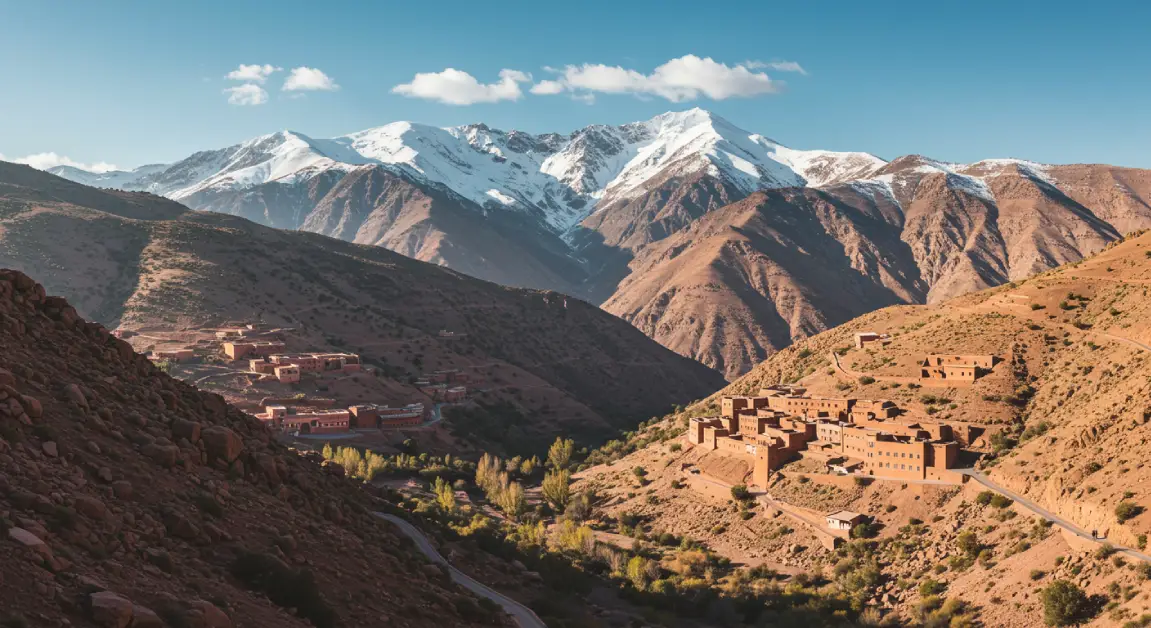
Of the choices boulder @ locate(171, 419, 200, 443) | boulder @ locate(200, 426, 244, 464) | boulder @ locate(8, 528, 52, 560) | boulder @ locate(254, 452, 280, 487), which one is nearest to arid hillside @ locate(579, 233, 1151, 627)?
boulder @ locate(254, 452, 280, 487)

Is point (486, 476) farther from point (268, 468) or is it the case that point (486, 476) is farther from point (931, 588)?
point (268, 468)

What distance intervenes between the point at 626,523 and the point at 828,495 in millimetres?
12179

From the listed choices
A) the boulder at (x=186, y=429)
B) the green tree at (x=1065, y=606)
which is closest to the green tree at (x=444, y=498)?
the green tree at (x=1065, y=606)

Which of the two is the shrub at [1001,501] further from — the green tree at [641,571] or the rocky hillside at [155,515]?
the rocky hillside at [155,515]

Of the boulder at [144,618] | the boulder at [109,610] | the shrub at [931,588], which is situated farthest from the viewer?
the shrub at [931,588]

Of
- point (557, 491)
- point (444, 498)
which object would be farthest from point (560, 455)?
point (444, 498)

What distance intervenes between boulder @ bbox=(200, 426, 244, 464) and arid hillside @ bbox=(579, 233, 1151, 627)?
26.4 m

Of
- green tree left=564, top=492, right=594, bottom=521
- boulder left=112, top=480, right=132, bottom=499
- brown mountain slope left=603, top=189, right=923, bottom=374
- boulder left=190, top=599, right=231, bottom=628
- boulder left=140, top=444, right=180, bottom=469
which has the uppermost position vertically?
brown mountain slope left=603, top=189, right=923, bottom=374

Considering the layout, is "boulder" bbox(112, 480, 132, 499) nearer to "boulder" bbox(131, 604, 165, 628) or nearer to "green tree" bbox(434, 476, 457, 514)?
"boulder" bbox(131, 604, 165, 628)

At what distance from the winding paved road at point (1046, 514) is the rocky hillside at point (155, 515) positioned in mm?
23694

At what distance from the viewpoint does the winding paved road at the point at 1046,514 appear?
30.6 m

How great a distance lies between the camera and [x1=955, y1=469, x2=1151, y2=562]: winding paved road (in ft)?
100

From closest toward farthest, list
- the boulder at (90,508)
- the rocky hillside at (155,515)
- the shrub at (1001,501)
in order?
the rocky hillside at (155,515) → the boulder at (90,508) → the shrub at (1001,501)

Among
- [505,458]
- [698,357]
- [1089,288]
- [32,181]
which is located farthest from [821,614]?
[32,181]
